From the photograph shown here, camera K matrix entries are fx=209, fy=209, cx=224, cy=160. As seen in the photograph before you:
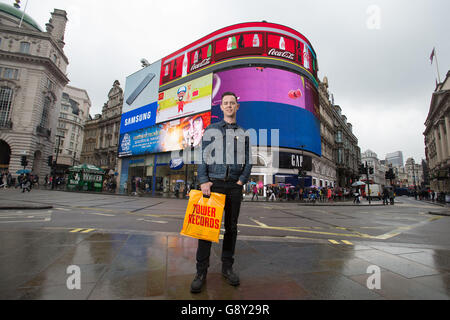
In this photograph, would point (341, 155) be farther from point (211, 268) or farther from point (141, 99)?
point (211, 268)

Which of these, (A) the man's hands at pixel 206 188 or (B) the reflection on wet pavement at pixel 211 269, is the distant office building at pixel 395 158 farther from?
(A) the man's hands at pixel 206 188

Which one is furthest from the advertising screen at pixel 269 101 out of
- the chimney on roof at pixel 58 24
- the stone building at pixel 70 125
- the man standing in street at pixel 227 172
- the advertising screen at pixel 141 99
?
the stone building at pixel 70 125

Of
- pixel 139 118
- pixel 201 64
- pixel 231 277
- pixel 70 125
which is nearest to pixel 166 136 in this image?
pixel 139 118

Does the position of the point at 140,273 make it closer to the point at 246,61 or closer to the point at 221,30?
the point at 246,61

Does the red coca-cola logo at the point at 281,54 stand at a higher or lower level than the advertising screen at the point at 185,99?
higher

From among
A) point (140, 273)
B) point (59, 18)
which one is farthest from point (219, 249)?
point (59, 18)

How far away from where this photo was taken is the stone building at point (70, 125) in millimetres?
64125

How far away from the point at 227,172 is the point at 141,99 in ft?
132

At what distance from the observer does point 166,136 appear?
3175cm

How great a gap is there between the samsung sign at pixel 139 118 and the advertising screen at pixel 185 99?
1391 mm

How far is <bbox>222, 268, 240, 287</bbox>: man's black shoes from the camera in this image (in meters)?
1.96

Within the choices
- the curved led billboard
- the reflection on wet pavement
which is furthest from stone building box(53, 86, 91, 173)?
the reflection on wet pavement

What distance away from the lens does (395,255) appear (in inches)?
119

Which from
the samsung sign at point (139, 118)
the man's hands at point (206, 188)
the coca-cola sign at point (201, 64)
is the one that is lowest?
the man's hands at point (206, 188)
